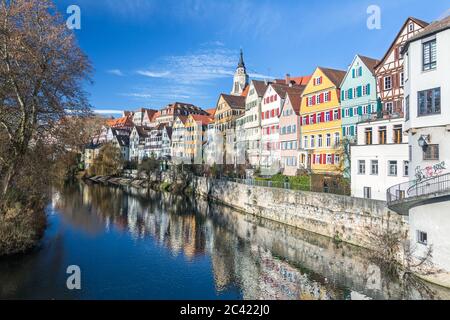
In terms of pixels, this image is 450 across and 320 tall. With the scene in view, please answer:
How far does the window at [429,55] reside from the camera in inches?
629

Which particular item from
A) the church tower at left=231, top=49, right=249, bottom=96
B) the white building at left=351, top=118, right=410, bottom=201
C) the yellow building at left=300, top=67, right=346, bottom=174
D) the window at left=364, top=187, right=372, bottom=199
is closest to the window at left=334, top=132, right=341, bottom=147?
the yellow building at left=300, top=67, right=346, bottom=174

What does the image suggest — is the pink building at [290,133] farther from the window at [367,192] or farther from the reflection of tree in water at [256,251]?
the window at [367,192]

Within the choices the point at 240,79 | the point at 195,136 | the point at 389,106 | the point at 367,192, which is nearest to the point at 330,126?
the point at 389,106

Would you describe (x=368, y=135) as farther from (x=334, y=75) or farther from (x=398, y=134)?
(x=334, y=75)

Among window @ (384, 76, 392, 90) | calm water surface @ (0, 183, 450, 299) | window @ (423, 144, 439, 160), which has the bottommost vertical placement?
calm water surface @ (0, 183, 450, 299)

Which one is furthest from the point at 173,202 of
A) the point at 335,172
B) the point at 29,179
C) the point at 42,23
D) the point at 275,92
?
the point at 42,23

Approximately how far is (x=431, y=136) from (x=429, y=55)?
146 inches

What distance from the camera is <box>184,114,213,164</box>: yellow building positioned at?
66.5 meters

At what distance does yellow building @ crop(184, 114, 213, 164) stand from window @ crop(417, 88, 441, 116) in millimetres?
50073

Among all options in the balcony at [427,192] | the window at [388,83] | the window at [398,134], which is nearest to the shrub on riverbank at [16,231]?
the balcony at [427,192]

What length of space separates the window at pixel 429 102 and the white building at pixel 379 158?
20.0 feet

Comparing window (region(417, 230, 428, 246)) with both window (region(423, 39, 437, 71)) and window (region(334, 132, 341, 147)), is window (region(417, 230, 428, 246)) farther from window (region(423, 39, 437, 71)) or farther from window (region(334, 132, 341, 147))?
window (region(334, 132, 341, 147))

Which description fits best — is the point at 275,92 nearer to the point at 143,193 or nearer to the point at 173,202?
the point at 173,202
